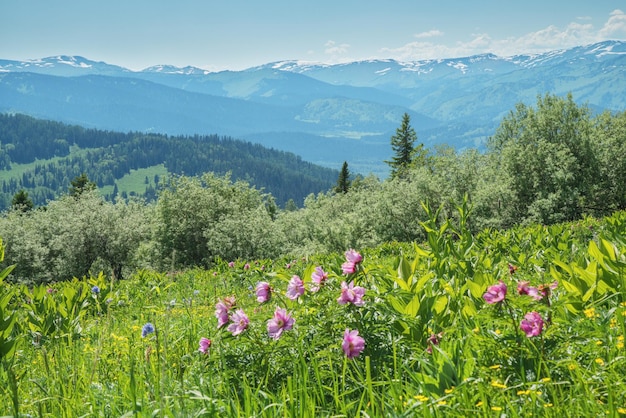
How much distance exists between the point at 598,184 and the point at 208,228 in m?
34.9

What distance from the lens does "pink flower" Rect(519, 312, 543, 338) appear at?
7.37 ft

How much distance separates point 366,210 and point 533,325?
42.9 metres

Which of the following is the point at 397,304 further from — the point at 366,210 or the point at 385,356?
the point at 366,210

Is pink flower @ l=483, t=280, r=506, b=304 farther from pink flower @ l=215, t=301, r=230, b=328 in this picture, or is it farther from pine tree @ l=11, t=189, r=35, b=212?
pine tree @ l=11, t=189, r=35, b=212

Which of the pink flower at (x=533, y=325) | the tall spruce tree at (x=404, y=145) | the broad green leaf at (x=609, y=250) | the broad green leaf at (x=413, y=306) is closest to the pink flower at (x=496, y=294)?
the pink flower at (x=533, y=325)

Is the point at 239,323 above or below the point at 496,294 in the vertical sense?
below

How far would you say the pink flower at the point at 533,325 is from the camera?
7.37 ft

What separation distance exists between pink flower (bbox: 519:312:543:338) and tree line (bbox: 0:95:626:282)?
3462 cm

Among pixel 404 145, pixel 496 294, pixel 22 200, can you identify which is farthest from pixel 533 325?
pixel 22 200

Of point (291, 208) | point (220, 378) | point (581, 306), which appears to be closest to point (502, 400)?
point (581, 306)

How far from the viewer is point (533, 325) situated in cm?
230

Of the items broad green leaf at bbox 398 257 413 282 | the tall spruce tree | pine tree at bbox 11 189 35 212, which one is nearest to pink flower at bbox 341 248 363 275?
broad green leaf at bbox 398 257 413 282

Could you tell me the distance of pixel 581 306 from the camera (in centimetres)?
298

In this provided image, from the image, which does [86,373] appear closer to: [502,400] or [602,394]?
[502,400]
